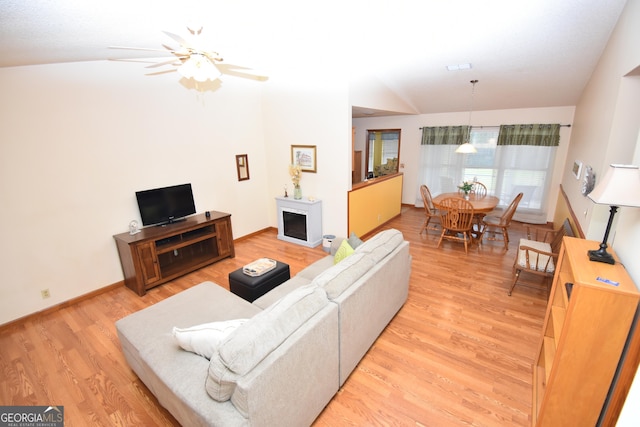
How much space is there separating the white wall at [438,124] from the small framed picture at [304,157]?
3163 millimetres

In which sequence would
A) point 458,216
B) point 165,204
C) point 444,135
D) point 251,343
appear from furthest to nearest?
1. point 444,135
2. point 458,216
3. point 165,204
4. point 251,343

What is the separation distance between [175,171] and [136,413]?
295 cm

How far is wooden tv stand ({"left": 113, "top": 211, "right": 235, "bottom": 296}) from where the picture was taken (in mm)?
3357

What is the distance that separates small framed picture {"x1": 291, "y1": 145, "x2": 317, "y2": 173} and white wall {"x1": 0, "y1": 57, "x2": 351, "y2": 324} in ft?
0.33

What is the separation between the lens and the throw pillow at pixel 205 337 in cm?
161

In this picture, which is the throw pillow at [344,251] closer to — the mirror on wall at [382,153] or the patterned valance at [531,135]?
the patterned valance at [531,135]

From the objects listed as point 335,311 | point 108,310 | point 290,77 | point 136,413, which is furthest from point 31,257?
point 290,77

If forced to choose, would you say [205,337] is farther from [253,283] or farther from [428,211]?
[428,211]

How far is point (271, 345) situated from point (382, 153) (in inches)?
321

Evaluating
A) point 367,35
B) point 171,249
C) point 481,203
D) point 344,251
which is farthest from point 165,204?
point 481,203

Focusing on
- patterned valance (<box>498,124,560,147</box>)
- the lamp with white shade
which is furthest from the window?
the lamp with white shade

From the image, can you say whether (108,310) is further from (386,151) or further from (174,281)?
(386,151)

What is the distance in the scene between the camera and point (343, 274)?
2.05 meters

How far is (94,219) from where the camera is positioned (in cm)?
332
